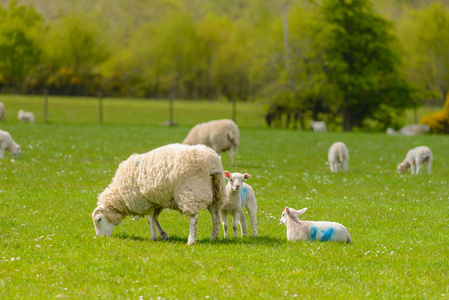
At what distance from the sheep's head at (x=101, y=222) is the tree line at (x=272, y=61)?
3774cm

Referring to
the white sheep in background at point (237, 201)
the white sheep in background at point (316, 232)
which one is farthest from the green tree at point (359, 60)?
the white sheep in background at point (316, 232)

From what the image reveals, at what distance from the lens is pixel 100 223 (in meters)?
8.67

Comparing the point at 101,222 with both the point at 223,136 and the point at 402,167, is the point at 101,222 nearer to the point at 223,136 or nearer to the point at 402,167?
the point at 223,136

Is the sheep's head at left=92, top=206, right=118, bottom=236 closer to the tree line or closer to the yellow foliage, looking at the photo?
the tree line

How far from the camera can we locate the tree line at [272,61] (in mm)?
46094

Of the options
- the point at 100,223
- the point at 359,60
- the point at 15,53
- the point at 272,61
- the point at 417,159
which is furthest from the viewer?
the point at 15,53

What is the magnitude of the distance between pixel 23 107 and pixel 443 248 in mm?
44858

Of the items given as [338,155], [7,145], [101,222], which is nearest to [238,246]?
[101,222]

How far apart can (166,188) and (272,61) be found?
42.6m

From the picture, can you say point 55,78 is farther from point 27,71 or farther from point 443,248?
point 443,248

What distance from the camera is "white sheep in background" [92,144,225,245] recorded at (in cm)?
820

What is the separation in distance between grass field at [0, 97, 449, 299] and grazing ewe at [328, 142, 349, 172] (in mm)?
611

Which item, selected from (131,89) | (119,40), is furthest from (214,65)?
(119,40)

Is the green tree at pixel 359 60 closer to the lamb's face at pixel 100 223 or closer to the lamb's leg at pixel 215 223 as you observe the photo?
the lamb's leg at pixel 215 223
